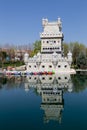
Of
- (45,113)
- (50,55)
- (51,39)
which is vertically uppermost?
(51,39)

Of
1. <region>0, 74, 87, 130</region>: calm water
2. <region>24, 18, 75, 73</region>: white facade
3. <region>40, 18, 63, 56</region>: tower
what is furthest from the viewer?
<region>40, 18, 63, 56</region>: tower

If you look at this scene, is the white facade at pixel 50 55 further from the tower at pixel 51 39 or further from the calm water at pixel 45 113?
the calm water at pixel 45 113

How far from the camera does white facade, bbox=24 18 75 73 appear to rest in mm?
37844

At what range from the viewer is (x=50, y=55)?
1516 inches

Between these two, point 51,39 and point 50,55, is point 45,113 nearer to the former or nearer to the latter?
point 50,55

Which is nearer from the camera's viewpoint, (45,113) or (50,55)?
(45,113)

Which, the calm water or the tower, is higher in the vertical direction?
the tower

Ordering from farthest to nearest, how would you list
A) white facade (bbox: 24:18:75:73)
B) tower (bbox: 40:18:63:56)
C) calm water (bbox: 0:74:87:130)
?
tower (bbox: 40:18:63:56), white facade (bbox: 24:18:75:73), calm water (bbox: 0:74:87:130)

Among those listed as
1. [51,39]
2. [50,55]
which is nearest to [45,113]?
[50,55]

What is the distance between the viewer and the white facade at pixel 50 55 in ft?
124

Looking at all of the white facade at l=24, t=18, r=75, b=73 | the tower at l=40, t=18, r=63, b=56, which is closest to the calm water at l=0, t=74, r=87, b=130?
the white facade at l=24, t=18, r=75, b=73

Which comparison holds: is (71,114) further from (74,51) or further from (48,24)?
(74,51)

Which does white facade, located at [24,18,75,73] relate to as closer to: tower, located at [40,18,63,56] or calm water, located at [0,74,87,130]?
tower, located at [40,18,63,56]

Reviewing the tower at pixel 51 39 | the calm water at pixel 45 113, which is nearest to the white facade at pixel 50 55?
the tower at pixel 51 39
